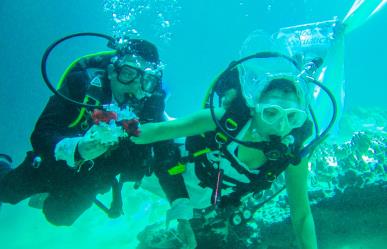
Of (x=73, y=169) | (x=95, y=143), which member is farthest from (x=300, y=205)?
(x=73, y=169)

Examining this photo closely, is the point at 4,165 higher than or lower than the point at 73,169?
higher

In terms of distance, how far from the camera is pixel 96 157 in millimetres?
3514

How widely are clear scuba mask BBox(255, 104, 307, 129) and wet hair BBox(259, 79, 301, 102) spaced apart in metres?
0.20

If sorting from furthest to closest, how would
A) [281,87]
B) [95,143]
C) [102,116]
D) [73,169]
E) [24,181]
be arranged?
[24,181], [73,169], [281,87], [95,143], [102,116]

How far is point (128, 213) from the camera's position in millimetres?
11328

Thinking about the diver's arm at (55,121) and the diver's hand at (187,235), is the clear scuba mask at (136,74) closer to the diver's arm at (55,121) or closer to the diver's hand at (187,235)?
the diver's arm at (55,121)

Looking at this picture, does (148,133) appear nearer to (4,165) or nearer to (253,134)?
(253,134)

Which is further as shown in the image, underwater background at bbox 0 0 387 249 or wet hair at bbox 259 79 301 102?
underwater background at bbox 0 0 387 249

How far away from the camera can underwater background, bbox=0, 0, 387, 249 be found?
532 cm

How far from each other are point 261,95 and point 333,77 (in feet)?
22.9

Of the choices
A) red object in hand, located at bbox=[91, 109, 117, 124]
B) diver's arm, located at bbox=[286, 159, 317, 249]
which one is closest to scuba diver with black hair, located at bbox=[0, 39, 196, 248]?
red object in hand, located at bbox=[91, 109, 117, 124]

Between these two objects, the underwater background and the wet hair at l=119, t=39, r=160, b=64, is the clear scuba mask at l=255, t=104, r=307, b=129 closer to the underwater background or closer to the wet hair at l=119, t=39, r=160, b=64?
the wet hair at l=119, t=39, r=160, b=64

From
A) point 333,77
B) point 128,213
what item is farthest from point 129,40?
point 128,213

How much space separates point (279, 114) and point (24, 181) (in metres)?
3.17
